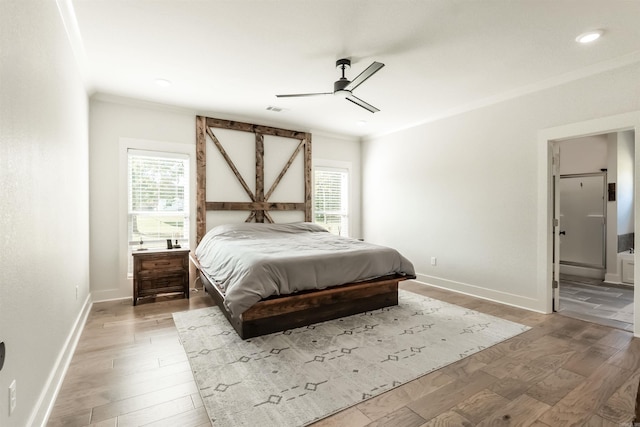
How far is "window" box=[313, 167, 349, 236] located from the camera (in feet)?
20.2

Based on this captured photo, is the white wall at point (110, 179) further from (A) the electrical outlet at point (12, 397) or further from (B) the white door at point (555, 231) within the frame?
(B) the white door at point (555, 231)

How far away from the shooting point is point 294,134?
225 inches

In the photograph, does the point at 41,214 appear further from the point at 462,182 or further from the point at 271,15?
the point at 462,182

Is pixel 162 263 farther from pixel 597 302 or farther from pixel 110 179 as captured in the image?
pixel 597 302

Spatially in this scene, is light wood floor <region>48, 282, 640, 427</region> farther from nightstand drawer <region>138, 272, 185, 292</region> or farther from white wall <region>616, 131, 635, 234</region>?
white wall <region>616, 131, 635, 234</region>

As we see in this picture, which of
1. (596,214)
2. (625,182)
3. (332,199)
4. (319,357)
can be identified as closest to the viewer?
(319,357)

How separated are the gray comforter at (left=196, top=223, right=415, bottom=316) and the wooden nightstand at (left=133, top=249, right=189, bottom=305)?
0.96 ft

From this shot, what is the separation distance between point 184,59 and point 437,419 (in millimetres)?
3723

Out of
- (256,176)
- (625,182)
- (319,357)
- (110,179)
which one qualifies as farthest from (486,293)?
(110,179)

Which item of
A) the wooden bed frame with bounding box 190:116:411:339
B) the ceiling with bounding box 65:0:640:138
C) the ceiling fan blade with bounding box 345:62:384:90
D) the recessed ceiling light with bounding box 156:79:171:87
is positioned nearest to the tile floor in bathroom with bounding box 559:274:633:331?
the wooden bed frame with bounding box 190:116:411:339

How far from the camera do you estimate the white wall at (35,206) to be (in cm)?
132

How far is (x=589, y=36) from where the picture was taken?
2656mm

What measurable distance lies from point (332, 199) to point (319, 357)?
13.6 ft

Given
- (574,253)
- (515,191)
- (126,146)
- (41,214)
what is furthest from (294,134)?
(574,253)
